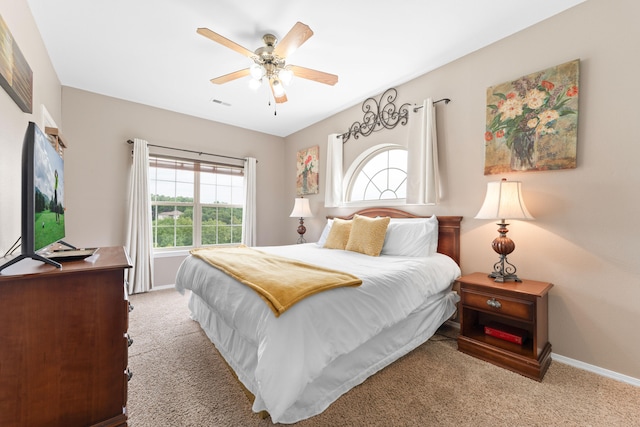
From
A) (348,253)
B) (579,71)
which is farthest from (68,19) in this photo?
(579,71)

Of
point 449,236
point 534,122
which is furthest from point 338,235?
point 534,122

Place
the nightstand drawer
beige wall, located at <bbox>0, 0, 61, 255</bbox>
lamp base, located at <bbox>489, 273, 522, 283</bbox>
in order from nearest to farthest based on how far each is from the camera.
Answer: beige wall, located at <bbox>0, 0, 61, 255</bbox> < the nightstand drawer < lamp base, located at <bbox>489, 273, 522, 283</bbox>

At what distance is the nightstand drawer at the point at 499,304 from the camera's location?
185 centimetres

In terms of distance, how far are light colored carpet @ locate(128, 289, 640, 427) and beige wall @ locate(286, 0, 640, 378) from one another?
1.10ft

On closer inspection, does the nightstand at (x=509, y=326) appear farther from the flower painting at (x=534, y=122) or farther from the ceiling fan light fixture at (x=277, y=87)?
the ceiling fan light fixture at (x=277, y=87)

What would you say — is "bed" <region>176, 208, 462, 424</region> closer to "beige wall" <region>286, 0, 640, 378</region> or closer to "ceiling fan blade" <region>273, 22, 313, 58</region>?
"beige wall" <region>286, 0, 640, 378</region>

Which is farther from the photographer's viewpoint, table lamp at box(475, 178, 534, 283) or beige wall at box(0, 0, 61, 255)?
table lamp at box(475, 178, 534, 283)

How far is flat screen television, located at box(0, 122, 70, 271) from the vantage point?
40.3 inches

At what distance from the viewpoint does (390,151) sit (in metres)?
3.47

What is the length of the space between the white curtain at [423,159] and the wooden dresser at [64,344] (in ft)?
8.40

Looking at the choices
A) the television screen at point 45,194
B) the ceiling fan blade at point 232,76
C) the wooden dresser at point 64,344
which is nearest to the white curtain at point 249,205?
the ceiling fan blade at point 232,76

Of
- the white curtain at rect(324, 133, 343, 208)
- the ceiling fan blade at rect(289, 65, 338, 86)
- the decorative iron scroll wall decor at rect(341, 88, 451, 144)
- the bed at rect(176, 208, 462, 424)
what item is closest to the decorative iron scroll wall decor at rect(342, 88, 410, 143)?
the decorative iron scroll wall decor at rect(341, 88, 451, 144)

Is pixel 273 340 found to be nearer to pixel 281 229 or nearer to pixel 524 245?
pixel 524 245

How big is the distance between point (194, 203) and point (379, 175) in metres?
2.93
